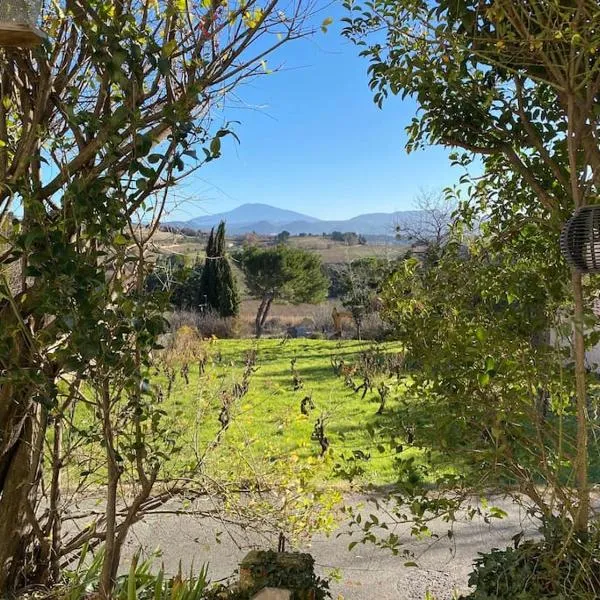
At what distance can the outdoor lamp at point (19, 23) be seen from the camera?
5.13 feet

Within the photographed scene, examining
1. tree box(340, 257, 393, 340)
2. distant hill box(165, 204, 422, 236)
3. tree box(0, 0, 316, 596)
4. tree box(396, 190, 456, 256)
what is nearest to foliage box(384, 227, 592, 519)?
tree box(0, 0, 316, 596)

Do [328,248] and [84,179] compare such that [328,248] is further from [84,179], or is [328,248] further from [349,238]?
[84,179]

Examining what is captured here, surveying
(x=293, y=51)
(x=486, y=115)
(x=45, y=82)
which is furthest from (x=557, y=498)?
(x=45, y=82)

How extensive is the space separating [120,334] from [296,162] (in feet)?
45.3

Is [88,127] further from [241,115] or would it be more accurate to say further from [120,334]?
[241,115]

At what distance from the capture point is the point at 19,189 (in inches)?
58.9

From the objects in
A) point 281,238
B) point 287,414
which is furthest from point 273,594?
point 281,238

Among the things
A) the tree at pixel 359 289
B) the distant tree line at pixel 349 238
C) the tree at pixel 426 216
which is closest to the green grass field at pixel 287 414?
the tree at pixel 359 289

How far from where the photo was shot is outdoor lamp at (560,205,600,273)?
1.50 metres

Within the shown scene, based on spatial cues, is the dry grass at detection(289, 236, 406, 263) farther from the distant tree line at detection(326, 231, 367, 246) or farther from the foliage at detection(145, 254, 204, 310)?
the foliage at detection(145, 254, 204, 310)

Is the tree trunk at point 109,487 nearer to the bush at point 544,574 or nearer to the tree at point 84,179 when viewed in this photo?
the tree at point 84,179

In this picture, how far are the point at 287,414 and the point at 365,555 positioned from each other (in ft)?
4.15

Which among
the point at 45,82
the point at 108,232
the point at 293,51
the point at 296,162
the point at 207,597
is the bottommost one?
the point at 207,597

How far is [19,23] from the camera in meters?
1.57
